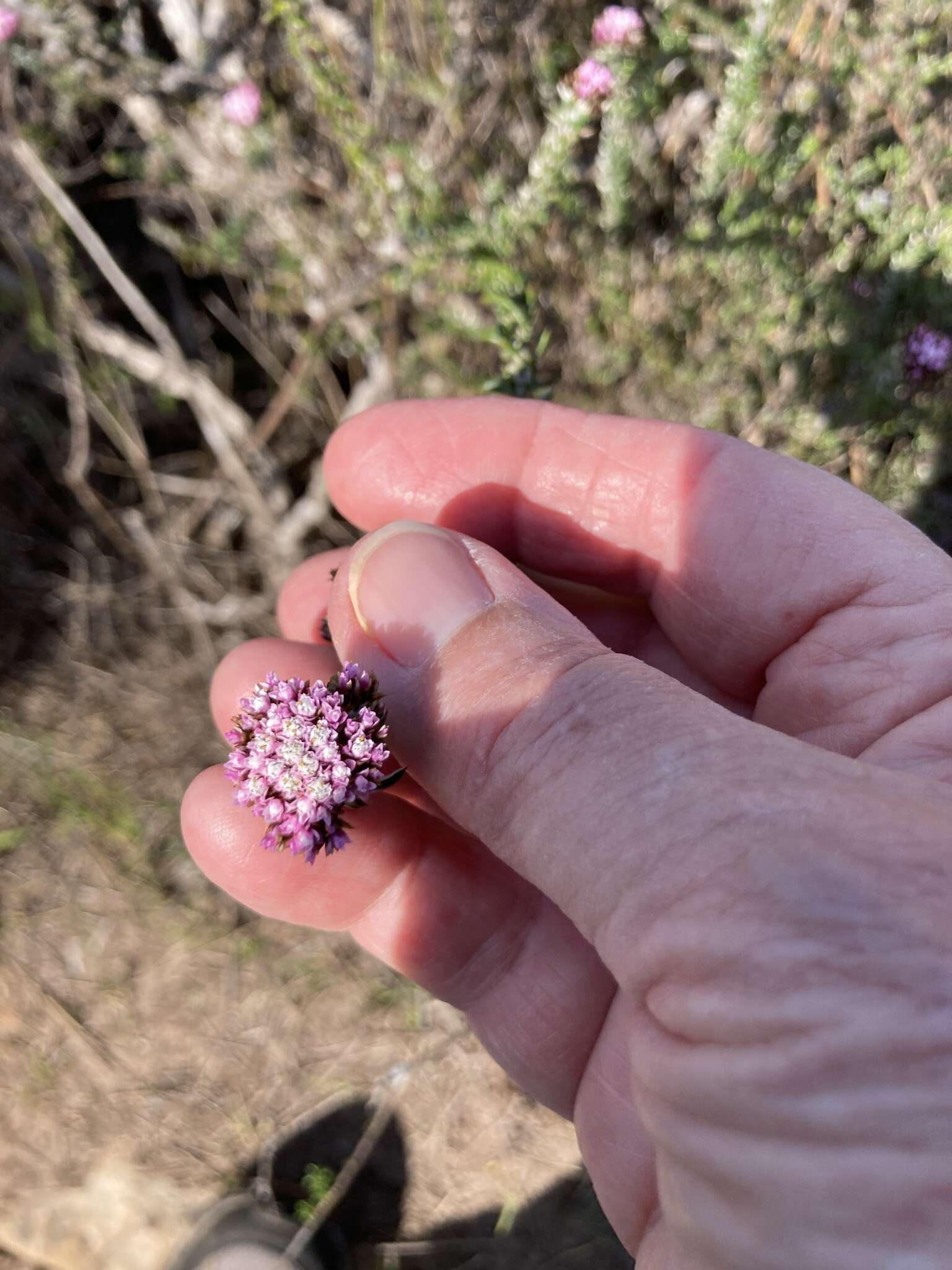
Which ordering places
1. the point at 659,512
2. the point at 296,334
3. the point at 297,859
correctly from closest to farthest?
the point at 297,859
the point at 659,512
the point at 296,334

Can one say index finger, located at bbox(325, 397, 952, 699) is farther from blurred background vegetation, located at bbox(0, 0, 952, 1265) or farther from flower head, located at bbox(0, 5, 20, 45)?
flower head, located at bbox(0, 5, 20, 45)

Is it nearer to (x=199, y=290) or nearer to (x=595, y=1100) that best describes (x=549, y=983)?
(x=595, y=1100)

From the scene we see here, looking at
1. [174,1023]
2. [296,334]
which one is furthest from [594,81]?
[174,1023]

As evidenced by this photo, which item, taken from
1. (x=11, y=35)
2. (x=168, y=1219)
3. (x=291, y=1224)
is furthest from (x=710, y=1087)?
(x=11, y=35)

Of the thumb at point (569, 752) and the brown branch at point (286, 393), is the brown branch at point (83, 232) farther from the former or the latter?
the thumb at point (569, 752)

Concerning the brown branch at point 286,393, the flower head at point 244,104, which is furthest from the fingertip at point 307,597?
the flower head at point 244,104

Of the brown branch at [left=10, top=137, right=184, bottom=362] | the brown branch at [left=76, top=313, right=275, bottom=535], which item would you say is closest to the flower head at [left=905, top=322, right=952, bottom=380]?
the brown branch at [left=76, top=313, right=275, bottom=535]

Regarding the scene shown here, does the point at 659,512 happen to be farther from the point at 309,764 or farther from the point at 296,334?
the point at 296,334
